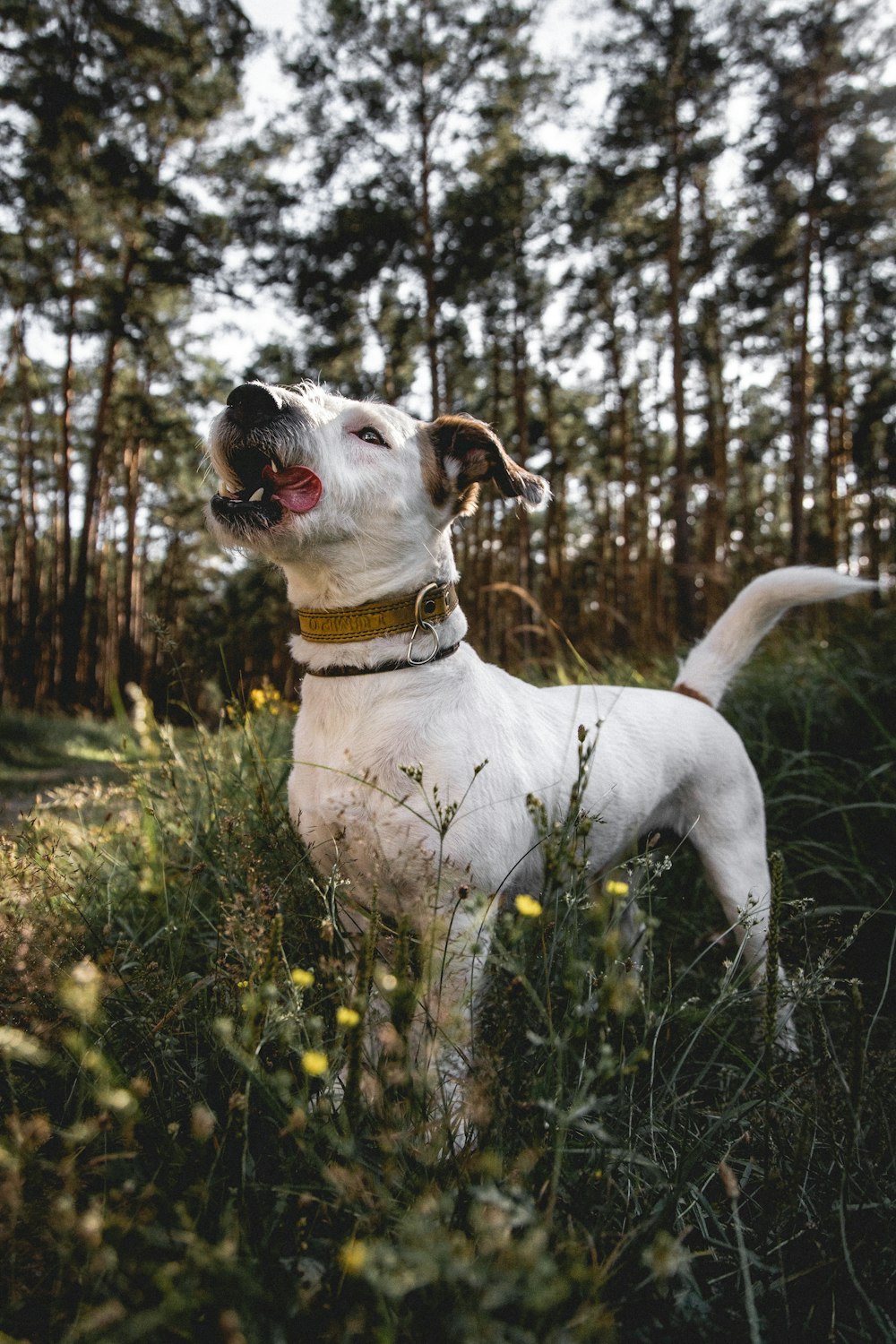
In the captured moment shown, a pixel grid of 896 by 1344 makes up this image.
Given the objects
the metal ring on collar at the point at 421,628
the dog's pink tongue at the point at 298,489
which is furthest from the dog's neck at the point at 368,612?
the dog's pink tongue at the point at 298,489

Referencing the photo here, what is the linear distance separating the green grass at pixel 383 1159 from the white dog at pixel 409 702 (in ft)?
0.89

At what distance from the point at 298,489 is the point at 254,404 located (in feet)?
1.01

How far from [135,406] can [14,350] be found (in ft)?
10.1

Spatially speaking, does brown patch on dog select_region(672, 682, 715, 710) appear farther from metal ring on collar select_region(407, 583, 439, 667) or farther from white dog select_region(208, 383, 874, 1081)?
metal ring on collar select_region(407, 583, 439, 667)

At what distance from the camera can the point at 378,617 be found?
235 cm

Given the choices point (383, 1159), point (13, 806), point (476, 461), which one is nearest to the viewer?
point (383, 1159)

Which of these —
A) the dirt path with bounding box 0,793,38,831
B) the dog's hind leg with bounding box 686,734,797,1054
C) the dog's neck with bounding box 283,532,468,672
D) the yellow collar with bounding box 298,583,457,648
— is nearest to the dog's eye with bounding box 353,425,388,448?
the dog's neck with bounding box 283,532,468,672

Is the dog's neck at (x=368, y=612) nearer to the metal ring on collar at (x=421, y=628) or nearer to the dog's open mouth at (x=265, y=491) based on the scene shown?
the metal ring on collar at (x=421, y=628)

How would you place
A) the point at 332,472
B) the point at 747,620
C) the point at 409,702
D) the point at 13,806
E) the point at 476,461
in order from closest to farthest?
the point at 409,702 → the point at 332,472 → the point at 476,461 → the point at 747,620 → the point at 13,806

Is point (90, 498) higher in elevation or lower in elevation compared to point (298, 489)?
higher

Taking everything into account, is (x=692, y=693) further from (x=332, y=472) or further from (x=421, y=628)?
(x=332, y=472)

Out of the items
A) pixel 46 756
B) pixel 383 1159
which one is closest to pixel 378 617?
pixel 383 1159

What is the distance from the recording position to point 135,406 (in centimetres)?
1853

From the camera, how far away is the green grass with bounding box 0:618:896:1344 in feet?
3.12
